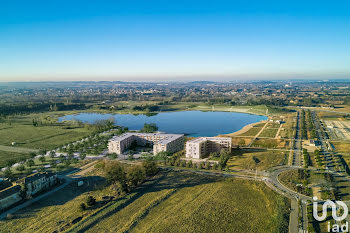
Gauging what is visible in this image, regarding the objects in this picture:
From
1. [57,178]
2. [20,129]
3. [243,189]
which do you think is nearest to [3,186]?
[57,178]

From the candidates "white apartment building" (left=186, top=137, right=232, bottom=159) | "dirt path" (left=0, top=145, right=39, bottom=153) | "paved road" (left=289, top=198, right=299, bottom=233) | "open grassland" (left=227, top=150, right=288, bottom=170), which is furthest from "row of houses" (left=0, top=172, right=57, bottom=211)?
"paved road" (left=289, top=198, right=299, bottom=233)

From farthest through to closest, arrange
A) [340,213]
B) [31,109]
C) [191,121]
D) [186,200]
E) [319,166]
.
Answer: [31,109]
[191,121]
[319,166]
[186,200]
[340,213]

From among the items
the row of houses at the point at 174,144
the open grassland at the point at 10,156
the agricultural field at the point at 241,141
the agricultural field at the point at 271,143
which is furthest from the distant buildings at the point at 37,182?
the agricultural field at the point at 271,143

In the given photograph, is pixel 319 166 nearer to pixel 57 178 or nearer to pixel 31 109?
pixel 57 178

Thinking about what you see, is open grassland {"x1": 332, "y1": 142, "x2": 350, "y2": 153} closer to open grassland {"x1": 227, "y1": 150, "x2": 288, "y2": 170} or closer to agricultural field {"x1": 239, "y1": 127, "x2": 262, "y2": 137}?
open grassland {"x1": 227, "y1": 150, "x2": 288, "y2": 170}

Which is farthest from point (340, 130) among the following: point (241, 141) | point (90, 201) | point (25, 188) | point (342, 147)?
point (25, 188)

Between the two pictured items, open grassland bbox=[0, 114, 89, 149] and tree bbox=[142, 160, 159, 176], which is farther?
open grassland bbox=[0, 114, 89, 149]

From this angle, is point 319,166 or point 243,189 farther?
point 319,166
